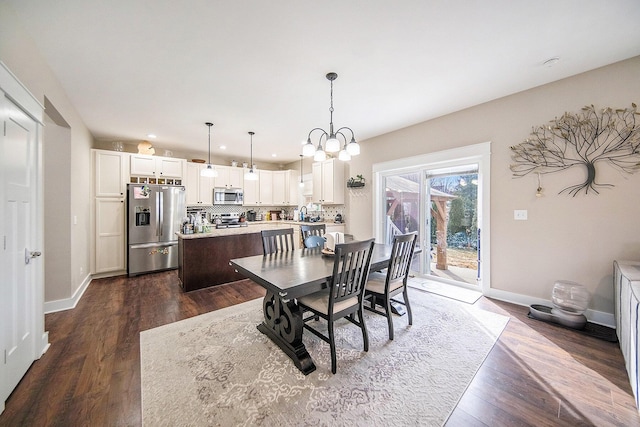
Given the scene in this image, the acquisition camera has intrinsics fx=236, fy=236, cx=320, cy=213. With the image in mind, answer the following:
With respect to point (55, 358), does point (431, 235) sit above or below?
above

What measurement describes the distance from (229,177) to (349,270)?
492cm

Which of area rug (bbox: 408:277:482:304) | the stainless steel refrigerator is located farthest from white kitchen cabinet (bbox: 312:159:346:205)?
the stainless steel refrigerator

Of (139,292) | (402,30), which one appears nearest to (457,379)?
(402,30)

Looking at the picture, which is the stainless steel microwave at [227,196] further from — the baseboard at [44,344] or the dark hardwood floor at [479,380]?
the baseboard at [44,344]

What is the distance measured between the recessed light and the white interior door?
172 inches

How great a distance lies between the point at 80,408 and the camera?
4.87 ft

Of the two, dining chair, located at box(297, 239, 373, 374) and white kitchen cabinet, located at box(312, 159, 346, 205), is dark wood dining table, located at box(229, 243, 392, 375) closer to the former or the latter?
dining chair, located at box(297, 239, 373, 374)

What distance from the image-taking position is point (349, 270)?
1.92 m

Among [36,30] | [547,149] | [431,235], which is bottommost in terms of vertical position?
[431,235]

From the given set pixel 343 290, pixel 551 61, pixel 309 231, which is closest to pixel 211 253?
pixel 309 231

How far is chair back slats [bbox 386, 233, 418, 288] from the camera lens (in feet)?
7.28

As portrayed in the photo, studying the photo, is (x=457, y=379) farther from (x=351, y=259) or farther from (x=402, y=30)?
(x=402, y=30)

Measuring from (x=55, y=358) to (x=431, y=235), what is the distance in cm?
464

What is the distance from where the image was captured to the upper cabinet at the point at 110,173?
4.26m
